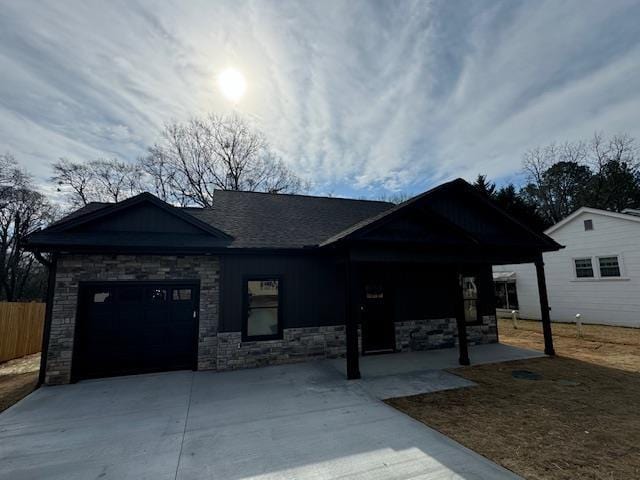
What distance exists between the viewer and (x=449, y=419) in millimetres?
4613

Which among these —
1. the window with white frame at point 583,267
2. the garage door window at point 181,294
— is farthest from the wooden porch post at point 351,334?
the window with white frame at point 583,267

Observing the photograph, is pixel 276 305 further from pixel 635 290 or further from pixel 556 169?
pixel 556 169

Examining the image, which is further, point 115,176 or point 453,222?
point 115,176

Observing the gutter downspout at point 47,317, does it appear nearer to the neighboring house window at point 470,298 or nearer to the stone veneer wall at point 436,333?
the stone veneer wall at point 436,333

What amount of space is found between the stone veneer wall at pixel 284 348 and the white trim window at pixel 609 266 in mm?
12625

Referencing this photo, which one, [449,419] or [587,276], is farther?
[587,276]

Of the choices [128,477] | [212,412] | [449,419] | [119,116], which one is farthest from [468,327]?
[119,116]

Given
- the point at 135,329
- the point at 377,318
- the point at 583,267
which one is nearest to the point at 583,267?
the point at 583,267

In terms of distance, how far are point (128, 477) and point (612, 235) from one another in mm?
17619

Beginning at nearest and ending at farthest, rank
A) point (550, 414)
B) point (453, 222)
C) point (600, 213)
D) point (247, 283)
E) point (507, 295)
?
point (550, 414)
point (247, 283)
point (453, 222)
point (600, 213)
point (507, 295)

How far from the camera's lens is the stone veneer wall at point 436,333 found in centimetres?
905

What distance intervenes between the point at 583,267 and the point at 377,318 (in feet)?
37.8

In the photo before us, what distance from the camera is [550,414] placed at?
4.71 metres

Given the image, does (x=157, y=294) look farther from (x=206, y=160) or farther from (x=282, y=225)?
(x=206, y=160)
